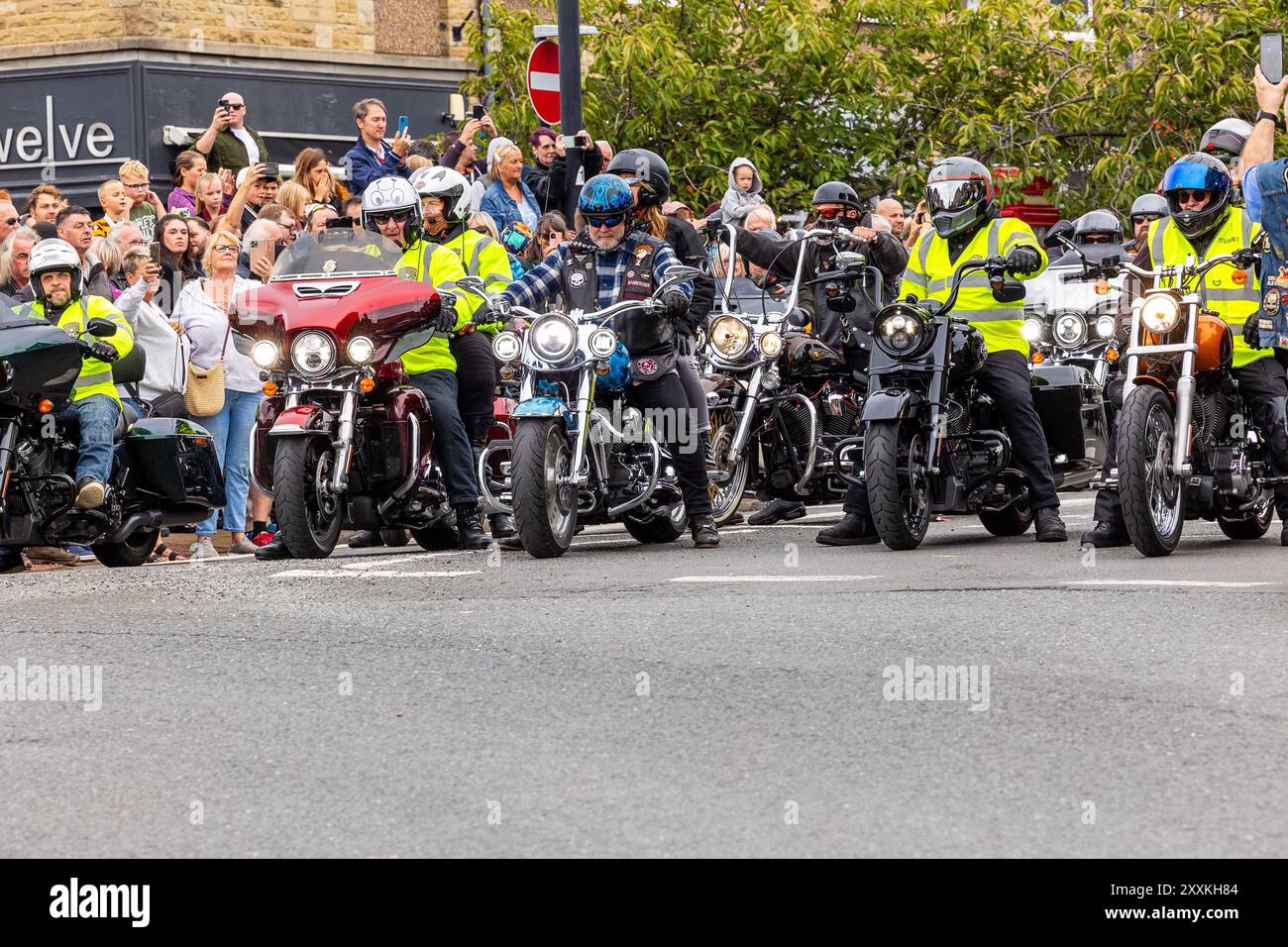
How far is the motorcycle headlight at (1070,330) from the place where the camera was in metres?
17.8

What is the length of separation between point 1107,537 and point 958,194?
→ 197 centimetres

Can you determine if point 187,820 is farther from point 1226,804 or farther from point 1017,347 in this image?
point 1017,347

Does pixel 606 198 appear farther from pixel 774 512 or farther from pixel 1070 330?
pixel 1070 330

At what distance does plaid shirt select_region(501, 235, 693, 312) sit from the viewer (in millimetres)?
12328

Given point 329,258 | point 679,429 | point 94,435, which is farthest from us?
point 329,258

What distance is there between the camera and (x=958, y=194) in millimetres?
12336

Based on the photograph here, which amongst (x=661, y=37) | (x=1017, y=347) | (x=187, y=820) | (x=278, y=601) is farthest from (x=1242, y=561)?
(x=661, y=37)

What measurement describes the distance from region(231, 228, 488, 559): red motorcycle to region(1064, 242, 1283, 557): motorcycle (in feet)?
11.7

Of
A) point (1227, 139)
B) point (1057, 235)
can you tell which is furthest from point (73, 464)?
point (1227, 139)

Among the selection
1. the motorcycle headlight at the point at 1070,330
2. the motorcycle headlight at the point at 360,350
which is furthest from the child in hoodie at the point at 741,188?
the motorcycle headlight at the point at 360,350

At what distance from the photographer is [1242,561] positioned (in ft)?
35.3

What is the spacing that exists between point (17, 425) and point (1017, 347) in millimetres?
5226
